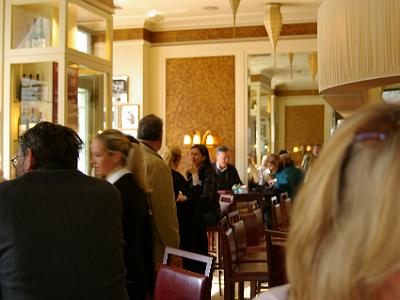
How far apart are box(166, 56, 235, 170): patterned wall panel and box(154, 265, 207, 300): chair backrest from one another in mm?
7656

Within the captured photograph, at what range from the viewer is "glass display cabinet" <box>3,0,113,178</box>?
516 centimetres

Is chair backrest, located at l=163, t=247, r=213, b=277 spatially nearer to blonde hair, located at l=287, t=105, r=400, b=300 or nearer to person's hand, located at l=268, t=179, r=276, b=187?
blonde hair, located at l=287, t=105, r=400, b=300

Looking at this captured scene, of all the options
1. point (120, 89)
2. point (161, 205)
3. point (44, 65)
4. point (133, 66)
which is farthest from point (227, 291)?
point (133, 66)

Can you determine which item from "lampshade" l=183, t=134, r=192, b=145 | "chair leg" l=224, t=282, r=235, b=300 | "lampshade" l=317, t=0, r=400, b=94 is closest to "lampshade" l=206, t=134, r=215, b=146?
"lampshade" l=183, t=134, r=192, b=145

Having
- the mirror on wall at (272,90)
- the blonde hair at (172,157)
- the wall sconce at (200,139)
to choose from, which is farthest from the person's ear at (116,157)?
the mirror on wall at (272,90)

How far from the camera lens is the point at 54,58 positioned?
518 cm

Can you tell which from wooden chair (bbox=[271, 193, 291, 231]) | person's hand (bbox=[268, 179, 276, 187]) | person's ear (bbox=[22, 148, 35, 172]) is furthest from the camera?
person's hand (bbox=[268, 179, 276, 187])

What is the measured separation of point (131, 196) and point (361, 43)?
1.54 metres

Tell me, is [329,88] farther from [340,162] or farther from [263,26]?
[263,26]

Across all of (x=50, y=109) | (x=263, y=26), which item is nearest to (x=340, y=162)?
(x=50, y=109)

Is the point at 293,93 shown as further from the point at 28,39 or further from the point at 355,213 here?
the point at 355,213

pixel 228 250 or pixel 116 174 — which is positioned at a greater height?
pixel 116 174

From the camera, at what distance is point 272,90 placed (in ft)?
59.8

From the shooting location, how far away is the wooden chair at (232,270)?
373 centimetres
